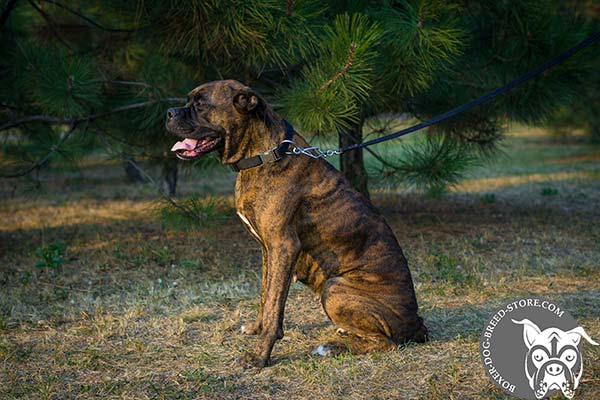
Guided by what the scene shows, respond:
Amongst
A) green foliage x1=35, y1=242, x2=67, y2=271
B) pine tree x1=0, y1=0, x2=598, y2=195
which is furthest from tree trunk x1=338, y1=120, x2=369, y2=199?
green foliage x1=35, y1=242, x2=67, y2=271

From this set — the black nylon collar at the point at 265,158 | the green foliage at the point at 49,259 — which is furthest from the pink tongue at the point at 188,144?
the green foliage at the point at 49,259

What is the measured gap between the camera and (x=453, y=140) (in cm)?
667

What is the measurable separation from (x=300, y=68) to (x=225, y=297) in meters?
2.04

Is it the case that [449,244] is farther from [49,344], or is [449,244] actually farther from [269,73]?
[49,344]

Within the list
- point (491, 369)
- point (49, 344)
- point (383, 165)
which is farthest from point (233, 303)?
point (383, 165)

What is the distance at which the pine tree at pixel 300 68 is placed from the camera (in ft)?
15.1

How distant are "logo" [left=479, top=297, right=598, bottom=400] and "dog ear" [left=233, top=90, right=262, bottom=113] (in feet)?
4.98

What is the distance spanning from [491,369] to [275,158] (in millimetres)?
1423

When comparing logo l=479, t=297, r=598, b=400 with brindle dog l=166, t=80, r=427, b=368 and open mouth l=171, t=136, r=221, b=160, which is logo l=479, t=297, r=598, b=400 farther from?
open mouth l=171, t=136, r=221, b=160

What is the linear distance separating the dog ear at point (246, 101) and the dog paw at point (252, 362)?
1.22m

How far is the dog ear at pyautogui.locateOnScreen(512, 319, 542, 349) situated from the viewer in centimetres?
297

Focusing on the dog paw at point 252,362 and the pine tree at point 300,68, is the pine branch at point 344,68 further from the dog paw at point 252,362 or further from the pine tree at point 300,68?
the dog paw at point 252,362

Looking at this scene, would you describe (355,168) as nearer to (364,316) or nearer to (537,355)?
(364,316)

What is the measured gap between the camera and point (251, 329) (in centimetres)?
394
